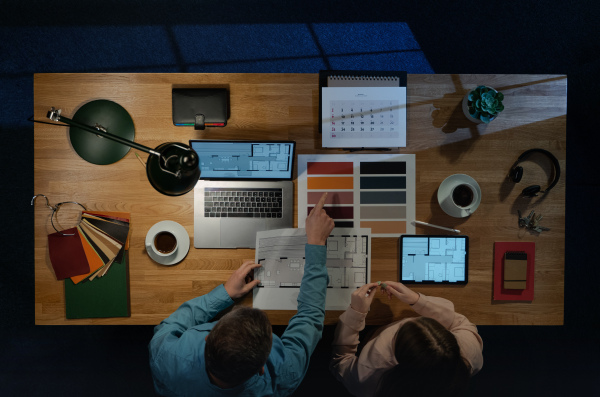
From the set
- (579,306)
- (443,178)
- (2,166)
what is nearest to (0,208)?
(2,166)

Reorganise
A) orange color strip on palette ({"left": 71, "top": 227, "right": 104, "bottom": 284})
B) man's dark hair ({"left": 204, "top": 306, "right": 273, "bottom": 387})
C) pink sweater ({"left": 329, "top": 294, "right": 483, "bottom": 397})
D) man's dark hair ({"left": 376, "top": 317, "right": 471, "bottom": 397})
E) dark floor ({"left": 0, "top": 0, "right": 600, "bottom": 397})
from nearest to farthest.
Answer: man's dark hair ({"left": 204, "top": 306, "right": 273, "bottom": 387})
man's dark hair ({"left": 376, "top": 317, "right": 471, "bottom": 397})
pink sweater ({"left": 329, "top": 294, "right": 483, "bottom": 397})
orange color strip on palette ({"left": 71, "top": 227, "right": 104, "bottom": 284})
dark floor ({"left": 0, "top": 0, "right": 600, "bottom": 397})

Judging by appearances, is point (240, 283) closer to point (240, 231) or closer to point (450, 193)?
point (240, 231)

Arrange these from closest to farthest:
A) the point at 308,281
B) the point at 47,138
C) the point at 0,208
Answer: the point at 308,281
the point at 47,138
the point at 0,208

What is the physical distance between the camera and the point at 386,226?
1.55 metres

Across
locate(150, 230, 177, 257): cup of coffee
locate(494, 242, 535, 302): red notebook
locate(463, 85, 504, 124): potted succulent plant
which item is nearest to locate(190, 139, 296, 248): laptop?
locate(150, 230, 177, 257): cup of coffee

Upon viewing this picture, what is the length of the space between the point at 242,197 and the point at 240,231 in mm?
147

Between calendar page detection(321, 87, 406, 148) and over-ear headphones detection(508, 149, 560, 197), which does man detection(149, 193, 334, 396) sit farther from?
over-ear headphones detection(508, 149, 560, 197)

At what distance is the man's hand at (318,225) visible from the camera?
1.44 m

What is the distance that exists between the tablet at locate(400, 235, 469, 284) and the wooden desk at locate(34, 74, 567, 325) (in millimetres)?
39

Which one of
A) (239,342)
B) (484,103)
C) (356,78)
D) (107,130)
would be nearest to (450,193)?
(484,103)

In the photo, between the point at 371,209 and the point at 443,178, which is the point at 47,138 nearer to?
the point at 371,209

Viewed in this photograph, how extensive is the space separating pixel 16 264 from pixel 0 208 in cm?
35

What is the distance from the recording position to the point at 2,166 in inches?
84.9

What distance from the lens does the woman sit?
1184 millimetres
